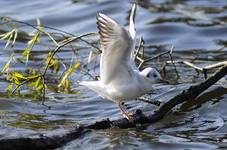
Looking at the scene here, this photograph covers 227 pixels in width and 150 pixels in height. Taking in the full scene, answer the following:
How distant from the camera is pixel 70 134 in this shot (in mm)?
7609

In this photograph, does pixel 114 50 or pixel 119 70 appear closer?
pixel 114 50

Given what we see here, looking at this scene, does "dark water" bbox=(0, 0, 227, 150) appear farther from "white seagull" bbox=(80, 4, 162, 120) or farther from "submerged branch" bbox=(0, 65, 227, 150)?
"white seagull" bbox=(80, 4, 162, 120)

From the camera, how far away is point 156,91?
1044cm

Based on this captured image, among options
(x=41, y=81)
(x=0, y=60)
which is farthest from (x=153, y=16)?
(x=41, y=81)

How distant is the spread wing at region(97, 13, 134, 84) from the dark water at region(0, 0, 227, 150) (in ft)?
2.38

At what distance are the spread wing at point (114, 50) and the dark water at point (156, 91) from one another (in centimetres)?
73

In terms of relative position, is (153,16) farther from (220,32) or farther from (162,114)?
(162,114)

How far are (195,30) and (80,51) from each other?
2.96m

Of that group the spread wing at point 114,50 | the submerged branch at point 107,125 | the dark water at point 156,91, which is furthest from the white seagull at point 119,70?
the dark water at point 156,91

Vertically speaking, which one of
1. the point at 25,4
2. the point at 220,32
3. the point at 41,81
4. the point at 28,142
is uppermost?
the point at 25,4

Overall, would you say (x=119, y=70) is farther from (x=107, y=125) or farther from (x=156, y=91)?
(x=156, y=91)

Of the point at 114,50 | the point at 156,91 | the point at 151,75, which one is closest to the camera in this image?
the point at 114,50

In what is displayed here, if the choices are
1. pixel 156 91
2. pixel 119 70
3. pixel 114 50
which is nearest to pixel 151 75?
pixel 119 70

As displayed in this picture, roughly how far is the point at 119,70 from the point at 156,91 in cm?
275
